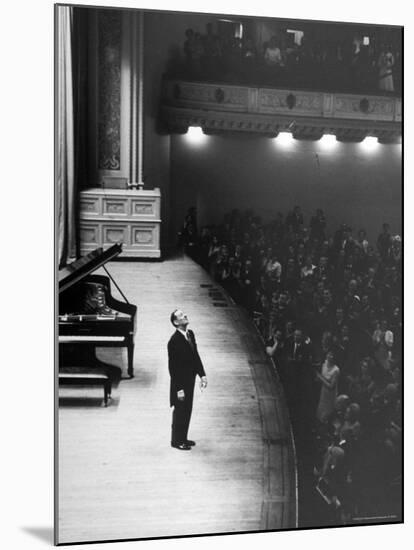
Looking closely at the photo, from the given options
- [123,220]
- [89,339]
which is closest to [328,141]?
[123,220]

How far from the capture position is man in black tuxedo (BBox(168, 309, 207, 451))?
10773 mm

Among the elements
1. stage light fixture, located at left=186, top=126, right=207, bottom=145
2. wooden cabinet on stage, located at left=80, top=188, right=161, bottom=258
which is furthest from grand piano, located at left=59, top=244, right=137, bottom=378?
stage light fixture, located at left=186, top=126, right=207, bottom=145

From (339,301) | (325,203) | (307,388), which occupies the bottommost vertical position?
(307,388)

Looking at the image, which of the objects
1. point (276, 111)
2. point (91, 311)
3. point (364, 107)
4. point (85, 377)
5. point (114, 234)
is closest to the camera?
point (85, 377)

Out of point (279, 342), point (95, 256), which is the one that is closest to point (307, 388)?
point (279, 342)

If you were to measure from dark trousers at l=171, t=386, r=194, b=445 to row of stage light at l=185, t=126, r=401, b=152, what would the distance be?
7.76 feet

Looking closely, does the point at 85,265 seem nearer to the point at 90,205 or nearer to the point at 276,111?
the point at 90,205

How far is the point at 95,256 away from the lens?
1065 centimetres

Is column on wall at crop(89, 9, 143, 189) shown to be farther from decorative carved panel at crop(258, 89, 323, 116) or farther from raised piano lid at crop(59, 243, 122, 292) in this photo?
decorative carved panel at crop(258, 89, 323, 116)

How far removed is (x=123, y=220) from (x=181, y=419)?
1902 millimetres

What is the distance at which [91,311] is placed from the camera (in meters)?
10.6

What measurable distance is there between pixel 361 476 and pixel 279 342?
159 cm

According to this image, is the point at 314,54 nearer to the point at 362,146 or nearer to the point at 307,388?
the point at 362,146

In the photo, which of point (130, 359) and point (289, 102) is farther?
point (289, 102)
